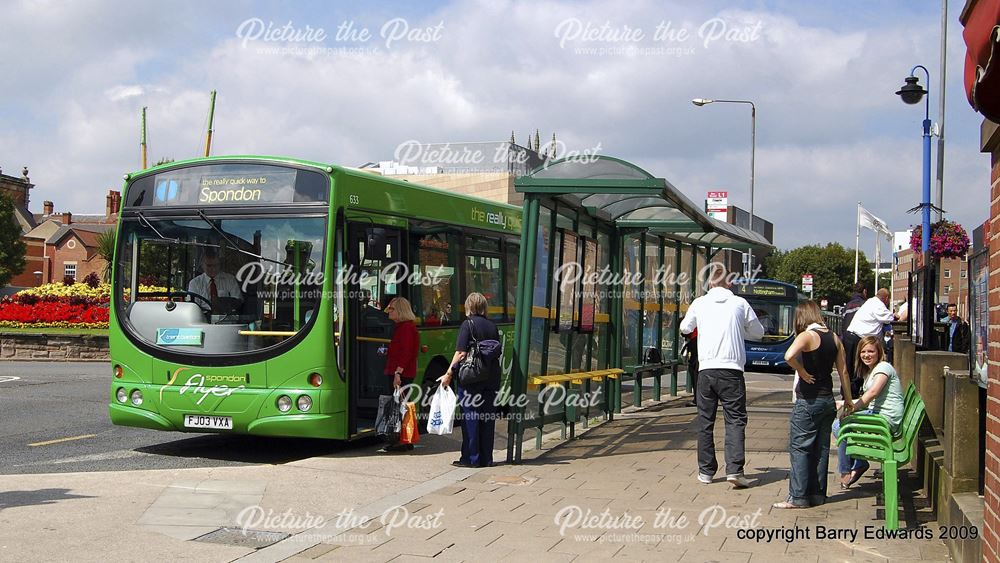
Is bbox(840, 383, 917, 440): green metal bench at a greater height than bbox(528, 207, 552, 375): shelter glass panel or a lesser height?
lesser

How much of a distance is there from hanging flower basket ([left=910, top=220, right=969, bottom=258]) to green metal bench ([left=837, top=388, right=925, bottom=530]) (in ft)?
35.1

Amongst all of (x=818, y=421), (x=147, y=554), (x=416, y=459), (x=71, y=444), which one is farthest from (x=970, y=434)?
(x=71, y=444)

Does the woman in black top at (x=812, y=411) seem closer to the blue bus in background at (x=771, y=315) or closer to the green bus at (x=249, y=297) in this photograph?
the green bus at (x=249, y=297)

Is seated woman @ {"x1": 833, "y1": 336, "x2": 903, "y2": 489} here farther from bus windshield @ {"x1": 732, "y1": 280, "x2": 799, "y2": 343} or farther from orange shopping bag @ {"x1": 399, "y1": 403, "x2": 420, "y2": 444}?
bus windshield @ {"x1": 732, "y1": 280, "x2": 799, "y2": 343}

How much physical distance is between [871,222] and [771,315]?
16.9 feet

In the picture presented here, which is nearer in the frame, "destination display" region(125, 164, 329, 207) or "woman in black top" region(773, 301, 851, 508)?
"woman in black top" region(773, 301, 851, 508)

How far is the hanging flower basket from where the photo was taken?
1736cm

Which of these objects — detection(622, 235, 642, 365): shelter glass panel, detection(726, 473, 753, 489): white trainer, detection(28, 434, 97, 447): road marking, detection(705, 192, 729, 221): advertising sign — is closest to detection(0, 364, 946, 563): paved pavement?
detection(726, 473, 753, 489): white trainer

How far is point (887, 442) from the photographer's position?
723 cm

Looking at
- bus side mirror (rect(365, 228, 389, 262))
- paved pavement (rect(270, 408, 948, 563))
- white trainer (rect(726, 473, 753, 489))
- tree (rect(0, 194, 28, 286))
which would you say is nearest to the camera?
paved pavement (rect(270, 408, 948, 563))

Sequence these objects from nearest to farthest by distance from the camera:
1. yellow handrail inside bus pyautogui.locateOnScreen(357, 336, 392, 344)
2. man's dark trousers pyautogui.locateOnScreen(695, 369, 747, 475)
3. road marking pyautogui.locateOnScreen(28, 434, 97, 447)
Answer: man's dark trousers pyautogui.locateOnScreen(695, 369, 747, 475)
road marking pyautogui.locateOnScreen(28, 434, 97, 447)
yellow handrail inside bus pyautogui.locateOnScreen(357, 336, 392, 344)

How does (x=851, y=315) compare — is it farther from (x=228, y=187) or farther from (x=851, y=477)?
(x=228, y=187)

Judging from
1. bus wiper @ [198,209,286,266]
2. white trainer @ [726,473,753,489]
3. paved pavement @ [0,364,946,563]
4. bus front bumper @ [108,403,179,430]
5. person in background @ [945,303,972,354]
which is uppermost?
bus wiper @ [198,209,286,266]

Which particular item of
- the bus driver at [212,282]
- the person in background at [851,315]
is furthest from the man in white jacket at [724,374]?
the person in background at [851,315]
